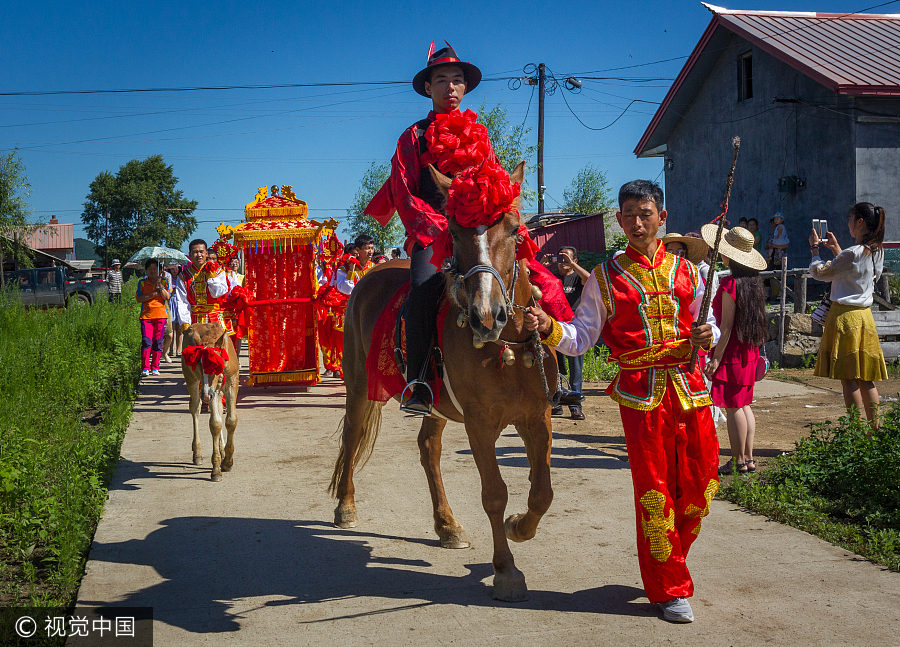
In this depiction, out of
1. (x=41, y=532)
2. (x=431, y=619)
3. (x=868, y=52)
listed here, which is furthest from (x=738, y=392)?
(x=868, y=52)

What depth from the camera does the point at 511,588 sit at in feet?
13.9

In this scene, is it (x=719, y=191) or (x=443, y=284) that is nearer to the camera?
(x=443, y=284)

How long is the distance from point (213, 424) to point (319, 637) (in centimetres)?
387

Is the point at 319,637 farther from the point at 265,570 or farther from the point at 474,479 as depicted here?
the point at 474,479

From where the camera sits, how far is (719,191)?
76.1 feet

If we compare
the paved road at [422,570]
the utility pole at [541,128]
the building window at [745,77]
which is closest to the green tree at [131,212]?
the utility pole at [541,128]

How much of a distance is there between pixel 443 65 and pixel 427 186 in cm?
83

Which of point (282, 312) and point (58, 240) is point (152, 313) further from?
point (58, 240)

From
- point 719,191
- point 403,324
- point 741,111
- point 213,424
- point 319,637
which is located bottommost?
point 319,637

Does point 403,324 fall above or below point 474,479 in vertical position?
above

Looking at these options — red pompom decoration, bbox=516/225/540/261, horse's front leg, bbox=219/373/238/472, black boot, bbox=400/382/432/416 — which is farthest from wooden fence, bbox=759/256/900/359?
black boot, bbox=400/382/432/416

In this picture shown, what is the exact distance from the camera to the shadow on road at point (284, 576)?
13.8 ft

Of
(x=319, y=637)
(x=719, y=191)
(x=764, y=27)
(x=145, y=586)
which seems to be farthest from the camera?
(x=719, y=191)

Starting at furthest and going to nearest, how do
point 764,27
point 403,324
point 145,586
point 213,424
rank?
point 764,27, point 213,424, point 403,324, point 145,586
